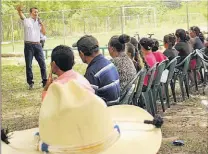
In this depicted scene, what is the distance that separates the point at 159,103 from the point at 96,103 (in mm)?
3699

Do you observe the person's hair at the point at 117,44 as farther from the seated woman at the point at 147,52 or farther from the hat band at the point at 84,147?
the hat band at the point at 84,147

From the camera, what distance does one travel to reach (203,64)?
5.21 metres

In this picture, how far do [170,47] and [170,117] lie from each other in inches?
43.7

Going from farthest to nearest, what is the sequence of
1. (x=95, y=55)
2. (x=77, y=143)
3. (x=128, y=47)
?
(x=128, y=47), (x=95, y=55), (x=77, y=143)

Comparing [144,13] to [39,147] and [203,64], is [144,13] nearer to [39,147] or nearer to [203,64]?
[203,64]

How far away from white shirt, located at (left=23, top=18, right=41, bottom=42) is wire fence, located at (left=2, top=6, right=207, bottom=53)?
383 centimetres

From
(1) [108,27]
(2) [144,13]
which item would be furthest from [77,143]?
(2) [144,13]

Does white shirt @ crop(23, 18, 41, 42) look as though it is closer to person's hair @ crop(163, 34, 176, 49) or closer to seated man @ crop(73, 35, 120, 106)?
person's hair @ crop(163, 34, 176, 49)

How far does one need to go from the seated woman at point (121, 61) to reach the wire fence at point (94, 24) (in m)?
6.67

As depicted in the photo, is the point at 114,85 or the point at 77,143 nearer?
the point at 77,143

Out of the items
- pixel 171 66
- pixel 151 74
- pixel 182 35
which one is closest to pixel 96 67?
pixel 151 74

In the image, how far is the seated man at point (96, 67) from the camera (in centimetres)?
260

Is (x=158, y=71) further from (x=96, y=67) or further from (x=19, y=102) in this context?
(x=19, y=102)

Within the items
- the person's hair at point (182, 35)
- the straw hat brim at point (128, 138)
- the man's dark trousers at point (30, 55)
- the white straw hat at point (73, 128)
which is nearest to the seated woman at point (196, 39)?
the person's hair at point (182, 35)
